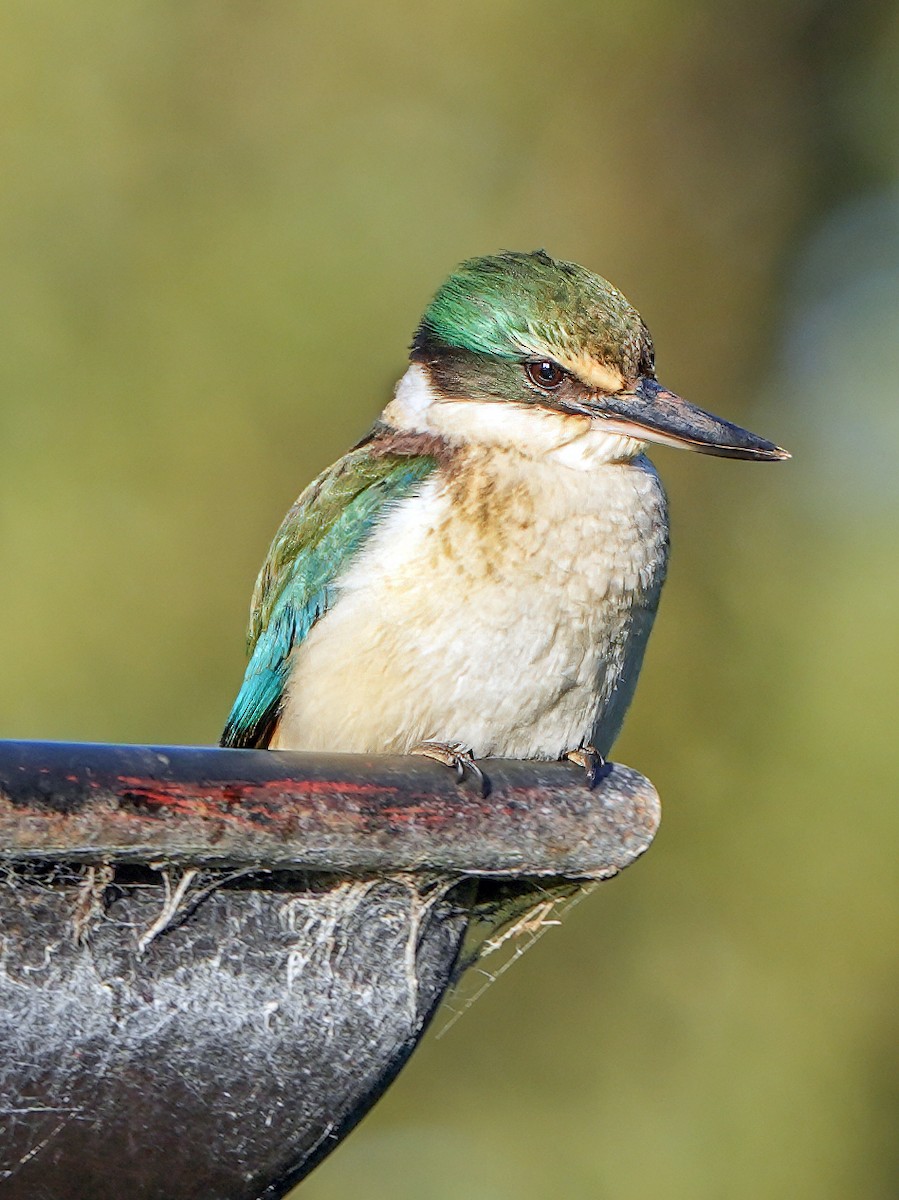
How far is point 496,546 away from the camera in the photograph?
2484mm

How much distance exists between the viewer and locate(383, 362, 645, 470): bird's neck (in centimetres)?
265

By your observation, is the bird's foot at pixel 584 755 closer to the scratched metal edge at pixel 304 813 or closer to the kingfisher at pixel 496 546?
the kingfisher at pixel 496 546

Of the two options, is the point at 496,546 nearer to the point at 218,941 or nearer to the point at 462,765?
the point at 462,765

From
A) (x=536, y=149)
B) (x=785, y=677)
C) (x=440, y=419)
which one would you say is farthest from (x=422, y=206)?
(x=440, y=419)

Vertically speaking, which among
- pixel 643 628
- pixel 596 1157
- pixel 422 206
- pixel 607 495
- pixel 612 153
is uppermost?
pixel 612 153

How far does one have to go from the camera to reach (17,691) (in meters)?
4.86

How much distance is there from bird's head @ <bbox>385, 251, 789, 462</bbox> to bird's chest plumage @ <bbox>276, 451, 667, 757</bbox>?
0.08 m

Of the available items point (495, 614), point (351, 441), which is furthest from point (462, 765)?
point (351, 441)

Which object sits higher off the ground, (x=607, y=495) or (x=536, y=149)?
(x=536, y=149)

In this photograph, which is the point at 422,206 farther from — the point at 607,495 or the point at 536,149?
the point at 607,495

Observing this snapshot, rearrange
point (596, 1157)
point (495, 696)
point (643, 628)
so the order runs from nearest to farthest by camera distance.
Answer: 1. point (495, 696)
2. point (643, 628)
3. point (596, 1157)

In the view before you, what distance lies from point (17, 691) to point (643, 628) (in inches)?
108

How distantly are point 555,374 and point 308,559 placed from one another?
20.5 inches

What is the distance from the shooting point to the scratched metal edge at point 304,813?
1234 millimetres
